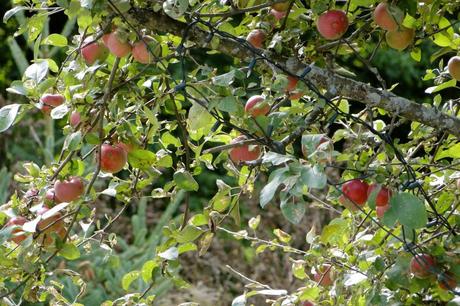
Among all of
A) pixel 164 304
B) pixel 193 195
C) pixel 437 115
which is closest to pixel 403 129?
pixel 193 195

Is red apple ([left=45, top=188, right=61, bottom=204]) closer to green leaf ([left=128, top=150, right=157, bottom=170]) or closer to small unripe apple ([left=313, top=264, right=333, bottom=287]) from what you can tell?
green leaf ([left=128, top=150, right=157, bottom=170])

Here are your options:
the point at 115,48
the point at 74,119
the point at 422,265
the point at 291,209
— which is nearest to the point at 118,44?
the point at 115,48

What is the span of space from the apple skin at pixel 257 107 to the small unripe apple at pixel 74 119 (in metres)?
0.22

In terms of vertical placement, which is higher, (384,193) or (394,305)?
(384,193)

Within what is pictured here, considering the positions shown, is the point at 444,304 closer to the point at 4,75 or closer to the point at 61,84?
the point at 61,84

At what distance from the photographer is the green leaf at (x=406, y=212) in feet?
2.92

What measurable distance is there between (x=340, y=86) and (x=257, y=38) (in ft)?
0.46

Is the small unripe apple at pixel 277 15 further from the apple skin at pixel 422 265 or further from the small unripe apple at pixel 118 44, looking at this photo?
the apple skin at pixel 422 265

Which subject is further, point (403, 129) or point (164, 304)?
point (403, 129)

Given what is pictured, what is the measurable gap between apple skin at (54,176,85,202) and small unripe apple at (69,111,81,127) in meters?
0.08

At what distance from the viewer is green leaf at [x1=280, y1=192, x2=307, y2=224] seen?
3.03 feet

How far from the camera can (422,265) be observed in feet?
3.55

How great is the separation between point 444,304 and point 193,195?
3519mm

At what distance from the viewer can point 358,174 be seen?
1096mm
